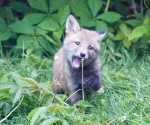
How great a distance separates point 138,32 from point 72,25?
1.12 m

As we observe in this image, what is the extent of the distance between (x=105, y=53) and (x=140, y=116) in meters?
2.15

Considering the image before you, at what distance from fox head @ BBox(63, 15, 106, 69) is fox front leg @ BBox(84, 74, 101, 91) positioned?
16 cm

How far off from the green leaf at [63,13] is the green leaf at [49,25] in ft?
0.28

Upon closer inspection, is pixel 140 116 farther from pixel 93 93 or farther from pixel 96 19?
pixel 96 19

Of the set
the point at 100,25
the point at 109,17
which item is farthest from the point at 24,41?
the point at 109,17

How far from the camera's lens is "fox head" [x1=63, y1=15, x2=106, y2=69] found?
5.44 m

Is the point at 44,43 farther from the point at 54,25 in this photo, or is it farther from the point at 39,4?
the point at 39,4

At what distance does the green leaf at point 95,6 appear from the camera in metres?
6.71

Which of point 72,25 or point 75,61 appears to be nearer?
point 75,61

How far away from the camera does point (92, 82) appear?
550 cm

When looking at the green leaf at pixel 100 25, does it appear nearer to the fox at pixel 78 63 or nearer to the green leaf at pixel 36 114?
the fox at pixel 78 63

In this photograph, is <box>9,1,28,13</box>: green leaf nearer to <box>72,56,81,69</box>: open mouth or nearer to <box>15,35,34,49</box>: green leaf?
<box>15,35,34,49</box>: green leaf

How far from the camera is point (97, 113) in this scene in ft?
17.0

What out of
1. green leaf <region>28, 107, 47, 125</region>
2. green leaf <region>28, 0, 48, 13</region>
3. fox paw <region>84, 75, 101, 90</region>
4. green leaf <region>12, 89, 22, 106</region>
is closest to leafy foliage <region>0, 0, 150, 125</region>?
green leaf <region>28, 0, 48, 13</region>
